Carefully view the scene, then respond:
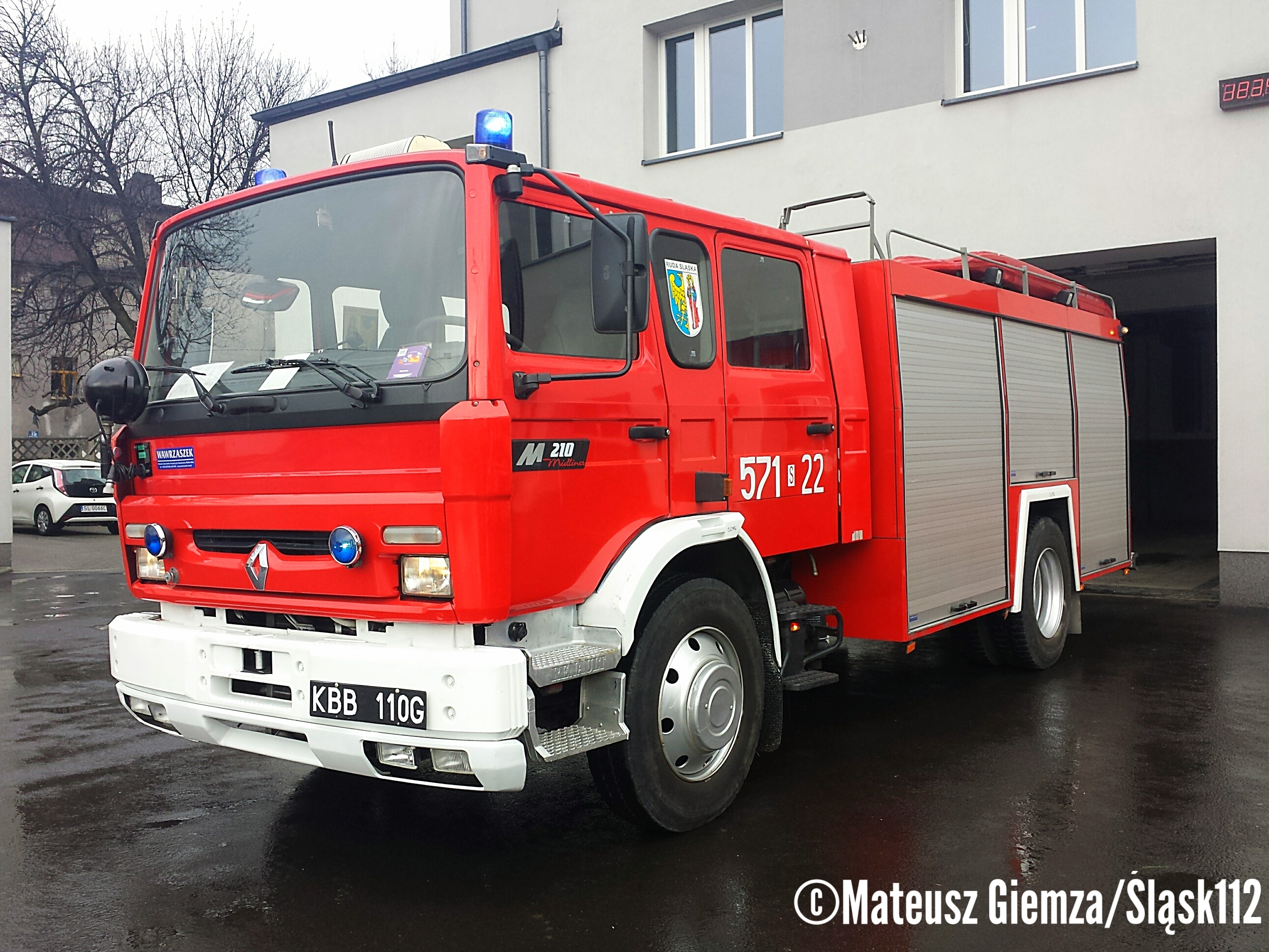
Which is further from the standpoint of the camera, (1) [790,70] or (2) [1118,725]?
(1) [790,70]

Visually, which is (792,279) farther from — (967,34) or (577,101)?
(577,101)

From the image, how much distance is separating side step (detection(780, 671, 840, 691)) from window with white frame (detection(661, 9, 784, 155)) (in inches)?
352

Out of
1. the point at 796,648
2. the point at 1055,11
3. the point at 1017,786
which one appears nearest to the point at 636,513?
the point at 796,648

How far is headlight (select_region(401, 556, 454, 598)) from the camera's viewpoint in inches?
143

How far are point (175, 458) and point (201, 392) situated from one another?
0.33m

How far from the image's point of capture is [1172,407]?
2020 cm

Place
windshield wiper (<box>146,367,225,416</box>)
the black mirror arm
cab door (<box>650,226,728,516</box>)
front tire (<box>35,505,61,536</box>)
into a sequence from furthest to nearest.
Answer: front tire (<box>35,505,61,536</box>), cab door (<box>650,226,728,516</box>), windshield wiper (<box>146,367,225,416</box>), the black mirror arm

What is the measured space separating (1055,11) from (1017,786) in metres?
8.68

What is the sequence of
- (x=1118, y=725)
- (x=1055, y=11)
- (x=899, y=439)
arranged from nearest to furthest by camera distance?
(x=899, y=439), (x=1118, y=725), (x=1055, y=11)

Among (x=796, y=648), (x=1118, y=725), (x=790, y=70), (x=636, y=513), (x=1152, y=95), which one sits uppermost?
(x=790, y=70)

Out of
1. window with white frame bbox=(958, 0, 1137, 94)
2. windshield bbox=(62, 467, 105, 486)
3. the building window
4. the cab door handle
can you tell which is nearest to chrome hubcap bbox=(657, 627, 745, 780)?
the cab door handle

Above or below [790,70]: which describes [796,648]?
below

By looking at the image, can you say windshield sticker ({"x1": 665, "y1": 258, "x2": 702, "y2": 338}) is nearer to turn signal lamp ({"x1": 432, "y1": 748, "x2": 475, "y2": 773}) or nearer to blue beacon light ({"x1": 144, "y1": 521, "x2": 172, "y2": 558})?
turn signal lamp ({"x1": 432, "y1": 748, "x2": 475, "y2": 773})

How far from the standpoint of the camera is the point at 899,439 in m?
5.74
